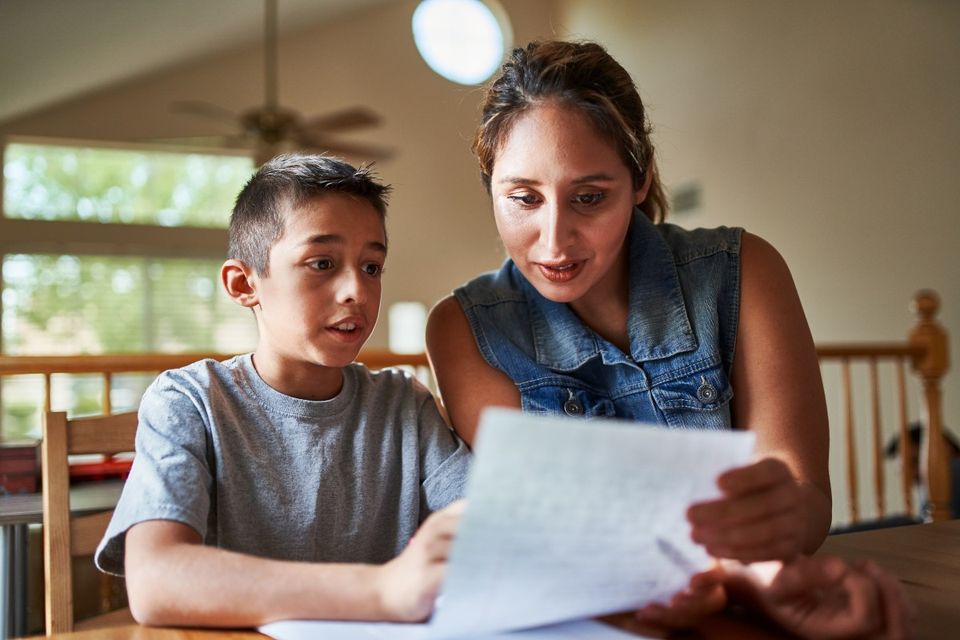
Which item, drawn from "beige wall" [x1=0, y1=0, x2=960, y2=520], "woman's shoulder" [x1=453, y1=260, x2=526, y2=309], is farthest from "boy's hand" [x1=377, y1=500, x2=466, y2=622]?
"beige wall" [x1=0, y1=0, x2=960, y2=520]

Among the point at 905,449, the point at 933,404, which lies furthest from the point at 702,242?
the point at 905,449

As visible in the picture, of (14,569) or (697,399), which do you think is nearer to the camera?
(697,399)

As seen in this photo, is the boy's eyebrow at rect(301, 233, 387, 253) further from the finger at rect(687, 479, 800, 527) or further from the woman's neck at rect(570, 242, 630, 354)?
the finger at rect(687, 479, 800, 527)

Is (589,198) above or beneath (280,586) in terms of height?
above

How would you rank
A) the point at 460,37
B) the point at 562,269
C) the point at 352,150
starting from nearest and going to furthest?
the point at 562,269
the point at 352,150
the point at 460,37

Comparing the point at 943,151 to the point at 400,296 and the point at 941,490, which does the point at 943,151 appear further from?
the point at 400,296

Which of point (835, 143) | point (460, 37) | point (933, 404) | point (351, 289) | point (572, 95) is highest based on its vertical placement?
point (460, 37)

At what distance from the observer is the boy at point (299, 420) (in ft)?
2.67

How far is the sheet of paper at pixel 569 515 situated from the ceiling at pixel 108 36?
196 inches

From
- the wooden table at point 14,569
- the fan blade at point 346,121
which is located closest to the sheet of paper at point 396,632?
the wooden table at point 14,569

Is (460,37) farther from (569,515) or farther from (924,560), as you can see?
(569,515)

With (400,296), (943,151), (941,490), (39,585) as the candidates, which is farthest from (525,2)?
(39,585)

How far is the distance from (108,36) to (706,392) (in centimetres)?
558

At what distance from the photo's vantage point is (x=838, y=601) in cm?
58
